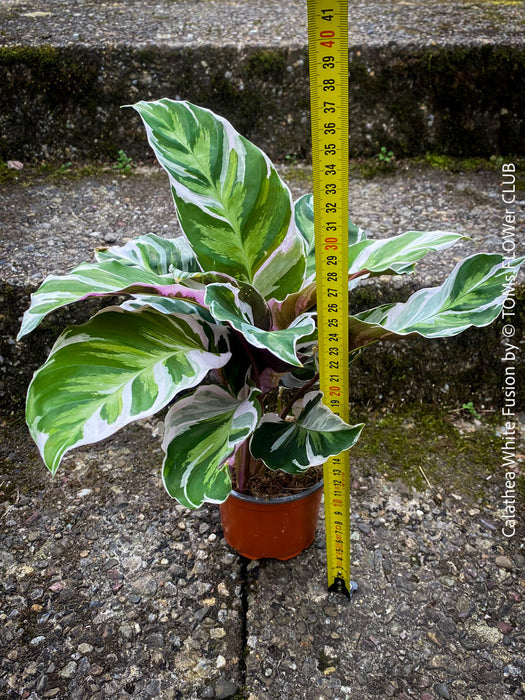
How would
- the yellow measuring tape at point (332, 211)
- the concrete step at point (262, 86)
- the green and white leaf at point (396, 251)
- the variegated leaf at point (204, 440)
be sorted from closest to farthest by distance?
1. the yellow measuring tape at point (332, 211)
2. the variegated leaf at point (204, 440)
3. the green and white leaf at point (396, 251)
4. the concrete step at point (262, 86)

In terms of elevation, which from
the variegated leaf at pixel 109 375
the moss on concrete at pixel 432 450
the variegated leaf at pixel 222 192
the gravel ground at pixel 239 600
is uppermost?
the variegated leaf at pixel 222 192

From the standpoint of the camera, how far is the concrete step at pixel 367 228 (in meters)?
1.42

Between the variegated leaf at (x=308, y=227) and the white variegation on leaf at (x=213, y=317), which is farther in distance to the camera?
the variegated leaf at (x=308, y=227)

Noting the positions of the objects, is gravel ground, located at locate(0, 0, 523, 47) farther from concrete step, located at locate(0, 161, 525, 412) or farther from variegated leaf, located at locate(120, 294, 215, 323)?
variegated leaf, located at locate(120, 294, 215, 323)

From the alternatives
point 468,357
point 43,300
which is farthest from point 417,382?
point 43,300

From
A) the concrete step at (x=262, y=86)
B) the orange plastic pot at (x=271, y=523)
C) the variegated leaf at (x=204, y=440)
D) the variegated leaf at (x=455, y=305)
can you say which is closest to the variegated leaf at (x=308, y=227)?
the variegated leaf at (x=455, y=305)

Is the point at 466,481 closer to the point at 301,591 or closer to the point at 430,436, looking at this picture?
the point at 430,436

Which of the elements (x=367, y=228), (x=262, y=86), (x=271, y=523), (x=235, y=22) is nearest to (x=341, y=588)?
(x=271, y=523)

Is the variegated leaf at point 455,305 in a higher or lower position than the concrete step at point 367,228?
higher

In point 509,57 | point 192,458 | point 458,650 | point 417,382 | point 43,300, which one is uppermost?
point 509,57

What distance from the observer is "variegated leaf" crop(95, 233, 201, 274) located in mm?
983

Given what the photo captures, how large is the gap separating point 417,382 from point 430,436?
13 centimetres

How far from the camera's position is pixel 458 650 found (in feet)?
3.33

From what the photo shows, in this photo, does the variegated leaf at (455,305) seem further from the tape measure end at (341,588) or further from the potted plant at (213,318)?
the tape measure end at (341,588)
